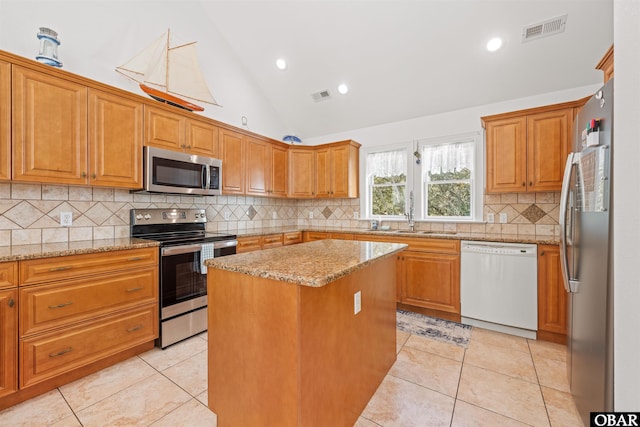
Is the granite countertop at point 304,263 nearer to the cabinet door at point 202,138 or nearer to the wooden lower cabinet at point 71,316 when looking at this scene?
the wooden lower cabinet at point 71,316

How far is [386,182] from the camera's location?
4262 mm

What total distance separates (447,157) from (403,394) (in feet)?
9.84

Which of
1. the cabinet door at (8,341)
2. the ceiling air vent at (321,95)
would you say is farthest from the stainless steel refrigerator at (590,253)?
the cabinet door at (8,341)

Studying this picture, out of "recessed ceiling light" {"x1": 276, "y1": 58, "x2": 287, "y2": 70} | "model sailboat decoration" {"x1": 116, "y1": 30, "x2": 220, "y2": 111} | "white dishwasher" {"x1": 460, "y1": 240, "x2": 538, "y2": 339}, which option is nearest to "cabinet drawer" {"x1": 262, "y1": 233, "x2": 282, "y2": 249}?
"model sailboat decoration" {"x1": 116, "y1": 30, "x2": 220, "y2": 111}

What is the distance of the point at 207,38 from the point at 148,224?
258 cm

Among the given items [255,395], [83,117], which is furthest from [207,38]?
[255,395]

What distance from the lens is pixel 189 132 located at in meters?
3.03

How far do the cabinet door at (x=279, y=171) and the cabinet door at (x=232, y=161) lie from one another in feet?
1.86

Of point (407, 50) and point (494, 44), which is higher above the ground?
point (407, 50)

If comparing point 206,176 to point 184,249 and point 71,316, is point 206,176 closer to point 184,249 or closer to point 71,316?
point 184,249

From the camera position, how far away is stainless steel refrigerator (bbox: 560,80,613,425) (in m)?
1.19

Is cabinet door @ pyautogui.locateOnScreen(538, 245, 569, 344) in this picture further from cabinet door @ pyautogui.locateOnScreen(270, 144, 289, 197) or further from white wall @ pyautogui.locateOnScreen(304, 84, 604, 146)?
cabinet door @ pyautogui.locateOnScreen(270, 144, 289, 197)

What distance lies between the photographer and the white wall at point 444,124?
10.0 ft

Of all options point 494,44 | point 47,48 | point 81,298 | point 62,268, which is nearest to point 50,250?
point 62,268
